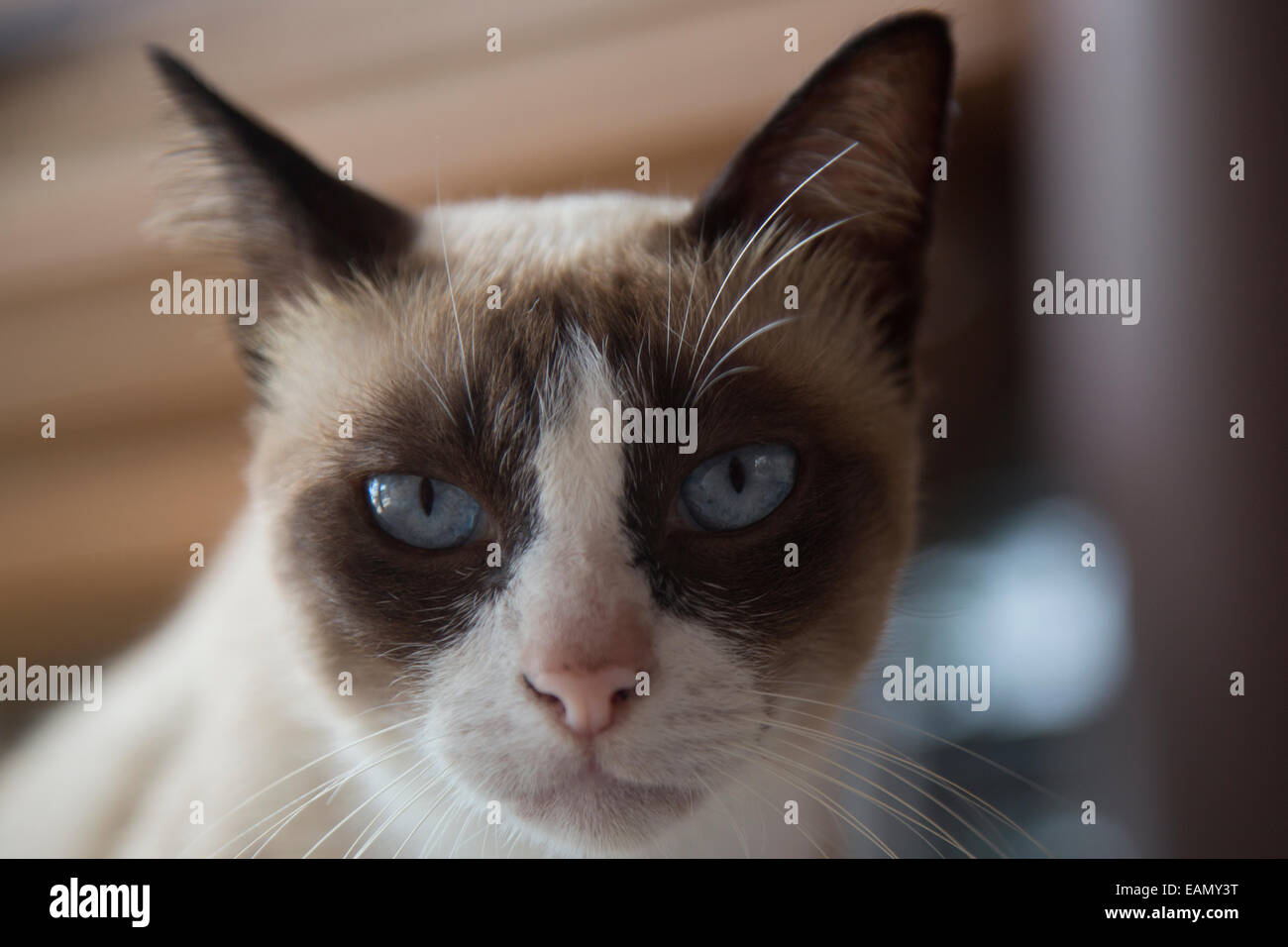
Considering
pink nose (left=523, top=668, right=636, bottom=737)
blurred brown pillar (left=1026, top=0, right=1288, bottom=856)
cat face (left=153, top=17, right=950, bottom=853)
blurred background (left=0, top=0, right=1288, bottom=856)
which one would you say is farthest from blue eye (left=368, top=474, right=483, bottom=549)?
blurred brown pillar (left=1026, top=0, right=1288, bottom=856)

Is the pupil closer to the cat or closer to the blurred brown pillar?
the cat

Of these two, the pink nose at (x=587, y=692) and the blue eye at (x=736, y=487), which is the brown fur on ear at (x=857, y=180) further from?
the pink nose at (x=587, y=692)

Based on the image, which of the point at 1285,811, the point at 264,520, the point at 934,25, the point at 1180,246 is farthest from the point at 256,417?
the point at 1285,811

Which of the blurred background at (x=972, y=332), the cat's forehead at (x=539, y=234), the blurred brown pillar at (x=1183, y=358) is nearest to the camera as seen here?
the cat's forehead at (x=539, y=234)

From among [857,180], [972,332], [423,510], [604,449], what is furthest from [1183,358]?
[423,510]

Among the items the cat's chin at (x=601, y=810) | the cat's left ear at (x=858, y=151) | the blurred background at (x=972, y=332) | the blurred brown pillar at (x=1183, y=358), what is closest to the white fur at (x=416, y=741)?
the cat's chin at (x=601, y=810)

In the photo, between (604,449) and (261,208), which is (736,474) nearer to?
(604,449)
